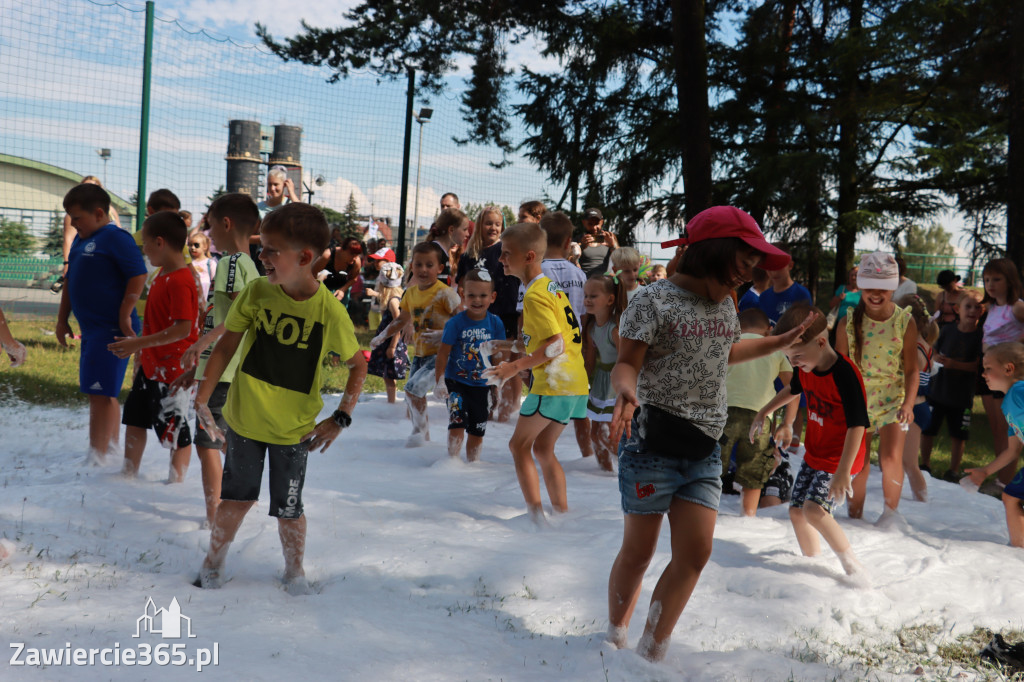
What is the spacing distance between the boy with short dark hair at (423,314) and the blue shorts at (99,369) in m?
2.07

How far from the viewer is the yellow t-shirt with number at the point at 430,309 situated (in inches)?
263

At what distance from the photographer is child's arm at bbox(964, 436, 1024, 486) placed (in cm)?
441

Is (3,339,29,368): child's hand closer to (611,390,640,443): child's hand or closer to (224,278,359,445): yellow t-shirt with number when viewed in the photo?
(224,278,359,445): yellow t-shirt with number

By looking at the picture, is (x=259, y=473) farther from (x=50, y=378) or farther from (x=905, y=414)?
(x=50, y=378)

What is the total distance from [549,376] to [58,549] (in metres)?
2.53

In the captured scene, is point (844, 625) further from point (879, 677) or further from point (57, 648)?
point (57, 648)

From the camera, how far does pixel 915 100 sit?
477 inches

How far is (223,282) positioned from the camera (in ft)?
14.1

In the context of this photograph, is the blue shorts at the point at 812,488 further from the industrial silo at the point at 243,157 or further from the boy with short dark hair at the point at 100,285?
the industrial silo at the point at 243,157

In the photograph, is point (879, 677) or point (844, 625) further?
point (844, 625)

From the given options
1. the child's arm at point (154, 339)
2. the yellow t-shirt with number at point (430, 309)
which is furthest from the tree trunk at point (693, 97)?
the child's arm at point (154, 339)

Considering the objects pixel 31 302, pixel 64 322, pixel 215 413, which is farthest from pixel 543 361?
pixel 31 302

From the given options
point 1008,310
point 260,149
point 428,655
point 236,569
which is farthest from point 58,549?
point 260,149

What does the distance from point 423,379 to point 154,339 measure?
2.58 metres
